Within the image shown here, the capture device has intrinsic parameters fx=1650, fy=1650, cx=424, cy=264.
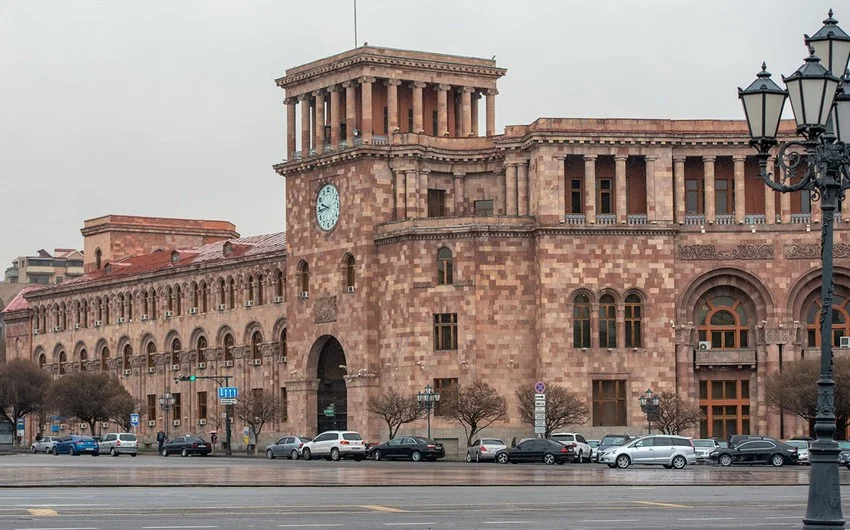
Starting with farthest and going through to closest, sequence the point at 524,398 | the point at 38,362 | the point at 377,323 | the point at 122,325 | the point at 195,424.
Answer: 1. the point at 38,362
2. the point at 122,325
3. the point at 195,424
4. the point at 377,323
5. the point at 524,398

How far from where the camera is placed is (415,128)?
95.7m

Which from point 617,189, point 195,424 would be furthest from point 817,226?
point 195,424

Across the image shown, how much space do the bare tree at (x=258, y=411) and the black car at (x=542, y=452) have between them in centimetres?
2902

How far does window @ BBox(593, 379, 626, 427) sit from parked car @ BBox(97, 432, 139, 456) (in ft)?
90.2

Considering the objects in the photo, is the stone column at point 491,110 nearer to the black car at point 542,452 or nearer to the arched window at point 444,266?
the arched window at point 444,266

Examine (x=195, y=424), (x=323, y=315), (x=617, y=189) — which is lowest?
(x=195, y=424)

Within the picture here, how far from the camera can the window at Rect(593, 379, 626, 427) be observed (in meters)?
87.4

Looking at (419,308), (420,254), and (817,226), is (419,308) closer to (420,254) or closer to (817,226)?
(420,254)

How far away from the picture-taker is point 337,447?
261ft

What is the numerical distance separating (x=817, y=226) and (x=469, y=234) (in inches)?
725

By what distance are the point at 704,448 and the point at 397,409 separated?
1857 cm

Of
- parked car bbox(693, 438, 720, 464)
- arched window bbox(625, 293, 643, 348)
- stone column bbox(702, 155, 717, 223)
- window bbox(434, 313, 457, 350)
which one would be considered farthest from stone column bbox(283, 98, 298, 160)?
parked car bbox(693, 438, 720, 464)

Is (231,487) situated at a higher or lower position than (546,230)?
lower

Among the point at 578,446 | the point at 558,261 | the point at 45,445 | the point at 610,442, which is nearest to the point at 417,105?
the point at 558,261
